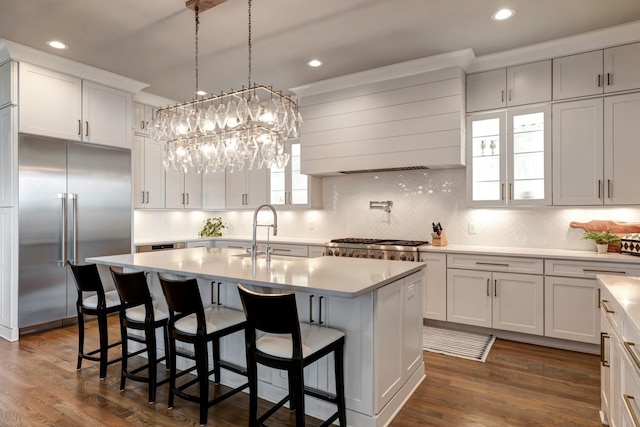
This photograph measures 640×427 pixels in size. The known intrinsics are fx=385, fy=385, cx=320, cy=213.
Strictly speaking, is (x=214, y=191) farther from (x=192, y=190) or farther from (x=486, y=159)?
(x=486, y=159)

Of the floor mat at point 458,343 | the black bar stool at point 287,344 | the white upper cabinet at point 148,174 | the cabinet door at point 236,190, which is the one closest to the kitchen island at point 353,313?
the black bar stool at point 287,344

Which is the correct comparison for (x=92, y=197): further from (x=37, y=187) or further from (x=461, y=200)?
(x=461, y=200)

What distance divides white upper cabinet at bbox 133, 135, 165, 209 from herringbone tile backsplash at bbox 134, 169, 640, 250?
1.17ft

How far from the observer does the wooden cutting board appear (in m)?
3.62

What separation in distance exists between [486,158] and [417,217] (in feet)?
3.50

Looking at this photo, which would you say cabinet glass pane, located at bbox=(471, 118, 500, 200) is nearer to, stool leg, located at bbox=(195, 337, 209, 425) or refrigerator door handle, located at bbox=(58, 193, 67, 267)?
stool leg, located at bbox=(195, 337, 209, 425)

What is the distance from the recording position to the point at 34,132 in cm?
396

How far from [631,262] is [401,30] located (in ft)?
9.10

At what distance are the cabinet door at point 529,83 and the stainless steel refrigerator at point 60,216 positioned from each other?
179 inches

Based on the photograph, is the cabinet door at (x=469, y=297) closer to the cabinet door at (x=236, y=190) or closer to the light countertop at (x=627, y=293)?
the light countertop at (x=627, y=293)

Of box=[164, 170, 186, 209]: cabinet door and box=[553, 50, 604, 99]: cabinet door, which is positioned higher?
box=[553, 50, 604, 99]: cabinet door

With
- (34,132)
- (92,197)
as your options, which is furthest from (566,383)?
(34,132)

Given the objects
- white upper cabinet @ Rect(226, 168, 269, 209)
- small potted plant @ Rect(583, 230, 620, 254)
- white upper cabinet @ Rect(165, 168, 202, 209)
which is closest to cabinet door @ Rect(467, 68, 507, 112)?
small potted plant @ Rect(583, 230, 620, 254)

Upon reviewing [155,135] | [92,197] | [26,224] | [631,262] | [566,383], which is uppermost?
[155,135]
